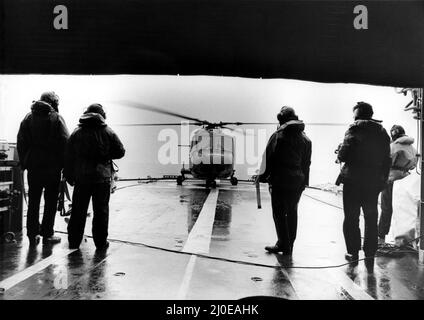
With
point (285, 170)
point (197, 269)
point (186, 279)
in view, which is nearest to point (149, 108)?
point (285, 170)

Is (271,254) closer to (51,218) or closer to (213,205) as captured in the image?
(51,218)

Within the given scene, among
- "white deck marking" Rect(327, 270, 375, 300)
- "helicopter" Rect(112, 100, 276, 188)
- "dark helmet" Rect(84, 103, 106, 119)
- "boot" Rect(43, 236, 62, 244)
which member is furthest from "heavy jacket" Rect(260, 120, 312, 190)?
"helicopter" Rect(112, 100, 276, 188)

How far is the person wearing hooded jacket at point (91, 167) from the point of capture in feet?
11.7

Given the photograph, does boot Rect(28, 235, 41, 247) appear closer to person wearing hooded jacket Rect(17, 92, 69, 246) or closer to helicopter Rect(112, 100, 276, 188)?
person wearing hooded jacket Rect(17, 92, 69, 246)

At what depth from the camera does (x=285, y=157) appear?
355cm

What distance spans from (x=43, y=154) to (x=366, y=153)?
11.1 feet

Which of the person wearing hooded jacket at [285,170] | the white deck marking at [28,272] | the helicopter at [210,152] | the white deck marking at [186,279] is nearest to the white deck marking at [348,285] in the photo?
the person wearing hooded jacket at [285,170]

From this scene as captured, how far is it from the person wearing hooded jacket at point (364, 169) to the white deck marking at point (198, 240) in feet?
5.14

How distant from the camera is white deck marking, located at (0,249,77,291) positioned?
2561 millimetres

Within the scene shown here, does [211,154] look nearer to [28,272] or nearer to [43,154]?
[43,154]

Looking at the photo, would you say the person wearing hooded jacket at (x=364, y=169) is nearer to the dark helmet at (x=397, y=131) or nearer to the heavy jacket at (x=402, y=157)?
the heavy jacket at (x=402, y=157)

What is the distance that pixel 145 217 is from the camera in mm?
5574
